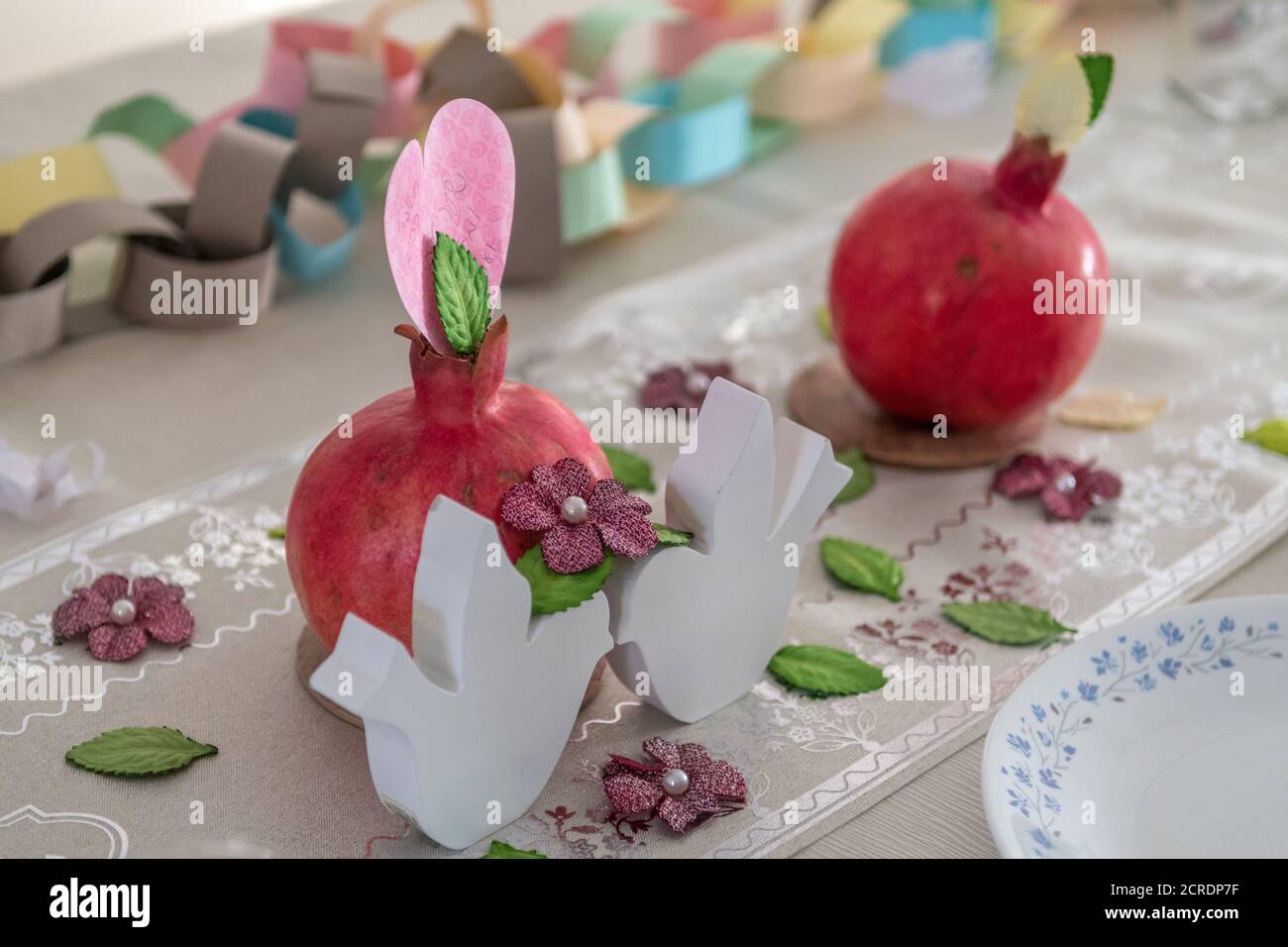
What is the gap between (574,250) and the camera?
1.18 metres

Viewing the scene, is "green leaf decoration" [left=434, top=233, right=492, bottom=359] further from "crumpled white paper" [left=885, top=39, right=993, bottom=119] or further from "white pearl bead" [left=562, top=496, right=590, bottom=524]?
"crumpled white paper" [left=885, top=39, right=993, bottom=119]

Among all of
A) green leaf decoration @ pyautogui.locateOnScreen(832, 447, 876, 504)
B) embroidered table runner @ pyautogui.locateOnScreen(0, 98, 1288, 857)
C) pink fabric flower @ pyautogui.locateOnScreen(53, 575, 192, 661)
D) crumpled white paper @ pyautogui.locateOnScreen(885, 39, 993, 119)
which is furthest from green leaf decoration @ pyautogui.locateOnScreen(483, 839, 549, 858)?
crumpled white paper @ pyautogui.locateOnScreen(885, 39, 993, 119)

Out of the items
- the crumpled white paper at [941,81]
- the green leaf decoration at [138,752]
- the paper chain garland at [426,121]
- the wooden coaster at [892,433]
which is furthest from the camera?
the crumpled white paper at [941,81]

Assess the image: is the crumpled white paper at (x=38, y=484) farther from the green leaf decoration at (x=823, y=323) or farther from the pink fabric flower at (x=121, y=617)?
the green leaf decoration at (x=823, y=323)

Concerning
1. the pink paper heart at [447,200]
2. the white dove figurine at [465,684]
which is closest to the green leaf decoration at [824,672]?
the white dove figurine at [465,684]

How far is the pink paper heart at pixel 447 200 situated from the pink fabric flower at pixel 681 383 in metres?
0.32

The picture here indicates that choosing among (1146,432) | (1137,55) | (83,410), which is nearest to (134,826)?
(83,410)

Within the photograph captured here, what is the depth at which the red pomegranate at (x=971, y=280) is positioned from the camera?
0.84 meters

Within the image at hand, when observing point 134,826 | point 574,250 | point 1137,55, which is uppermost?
point 1137,55

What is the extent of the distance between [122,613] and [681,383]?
39cm

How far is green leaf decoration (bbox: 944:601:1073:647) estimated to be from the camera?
75 centimetres

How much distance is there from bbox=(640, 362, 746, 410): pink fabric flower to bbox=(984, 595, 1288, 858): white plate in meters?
0.39

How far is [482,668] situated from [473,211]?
0.63 ft

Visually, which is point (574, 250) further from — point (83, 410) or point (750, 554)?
point (750, 554)
